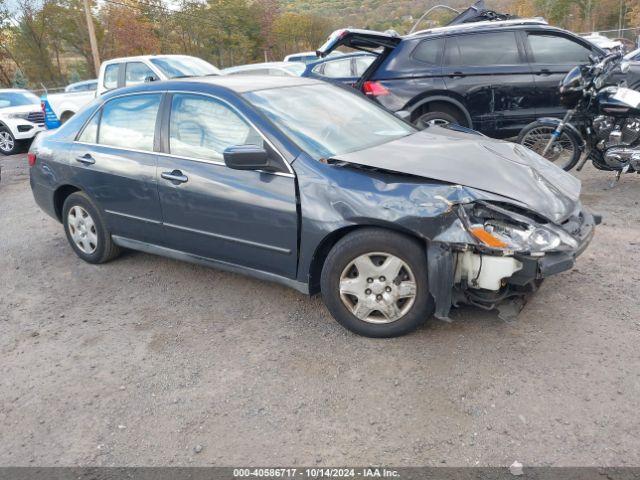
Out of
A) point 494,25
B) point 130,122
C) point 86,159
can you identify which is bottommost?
point 86,159

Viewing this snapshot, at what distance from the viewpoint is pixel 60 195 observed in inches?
199

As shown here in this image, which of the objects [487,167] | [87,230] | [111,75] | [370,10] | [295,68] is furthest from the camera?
[370,10]

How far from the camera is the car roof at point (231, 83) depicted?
4008 millimetres

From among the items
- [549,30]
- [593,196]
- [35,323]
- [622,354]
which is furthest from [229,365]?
[549,30]

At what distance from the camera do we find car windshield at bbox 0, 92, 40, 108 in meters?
13.1

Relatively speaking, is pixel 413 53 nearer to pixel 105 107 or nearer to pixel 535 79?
pixel 535 79

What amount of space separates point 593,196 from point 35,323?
18.5 ft

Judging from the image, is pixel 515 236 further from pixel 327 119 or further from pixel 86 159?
pixel 86 159

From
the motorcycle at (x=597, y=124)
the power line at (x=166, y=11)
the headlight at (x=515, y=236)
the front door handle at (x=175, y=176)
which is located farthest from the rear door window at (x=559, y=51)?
the power line at (x=166, y=11)

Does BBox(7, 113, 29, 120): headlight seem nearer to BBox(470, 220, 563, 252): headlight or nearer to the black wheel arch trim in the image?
the black wheel arch trim

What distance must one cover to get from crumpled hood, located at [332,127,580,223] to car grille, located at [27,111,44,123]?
1148cm

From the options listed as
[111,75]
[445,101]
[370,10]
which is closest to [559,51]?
[445,101]

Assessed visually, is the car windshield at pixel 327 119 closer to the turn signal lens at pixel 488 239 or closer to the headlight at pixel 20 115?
the turn signal lens at pixel 488 239

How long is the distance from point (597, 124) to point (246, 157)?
440 cm
